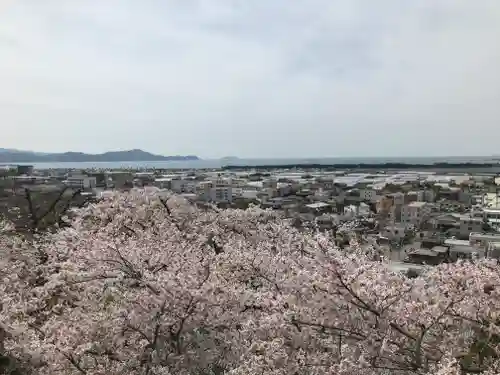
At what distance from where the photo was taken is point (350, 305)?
4742 millimetres

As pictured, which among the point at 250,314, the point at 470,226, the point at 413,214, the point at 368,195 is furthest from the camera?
the point at 368,195

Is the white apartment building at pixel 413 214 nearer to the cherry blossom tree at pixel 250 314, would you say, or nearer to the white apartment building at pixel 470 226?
the white apartment building at pixel 470 226

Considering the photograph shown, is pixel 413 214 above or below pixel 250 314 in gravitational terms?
below

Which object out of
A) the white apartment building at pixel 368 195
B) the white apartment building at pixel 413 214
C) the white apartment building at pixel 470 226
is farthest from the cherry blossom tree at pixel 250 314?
the white apartment building at pixel 368 195

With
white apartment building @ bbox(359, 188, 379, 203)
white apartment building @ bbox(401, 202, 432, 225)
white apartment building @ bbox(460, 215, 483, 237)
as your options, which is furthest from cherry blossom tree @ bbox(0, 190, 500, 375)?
white apartment building @ bbox(359, 188, 379, 203)

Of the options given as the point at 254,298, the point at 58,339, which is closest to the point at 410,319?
the point at 254,298

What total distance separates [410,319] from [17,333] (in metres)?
4.42

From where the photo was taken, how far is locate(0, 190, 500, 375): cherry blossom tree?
14.7 ft

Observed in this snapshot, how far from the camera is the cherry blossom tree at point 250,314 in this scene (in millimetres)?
4488

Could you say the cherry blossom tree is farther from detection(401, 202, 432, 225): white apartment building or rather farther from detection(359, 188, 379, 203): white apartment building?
detection(359, 188, 379, 203): white apartment building

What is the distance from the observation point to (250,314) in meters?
5.68

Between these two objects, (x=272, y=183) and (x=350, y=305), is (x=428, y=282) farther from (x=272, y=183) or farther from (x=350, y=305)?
(x=272, y=183)

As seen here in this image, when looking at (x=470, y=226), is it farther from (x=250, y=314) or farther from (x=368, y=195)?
(x=250, y=314)

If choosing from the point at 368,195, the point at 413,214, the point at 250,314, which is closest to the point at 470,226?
the point at 413,214
